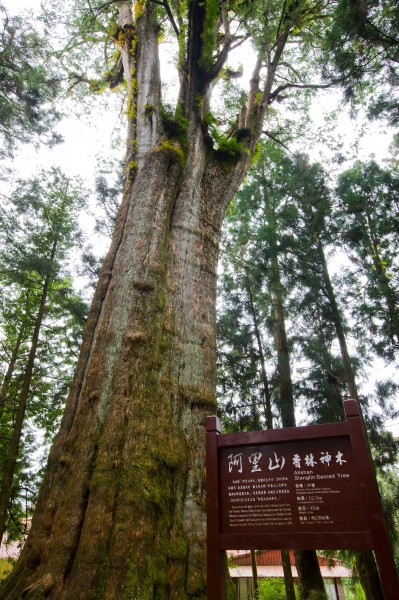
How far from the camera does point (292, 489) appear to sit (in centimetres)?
205

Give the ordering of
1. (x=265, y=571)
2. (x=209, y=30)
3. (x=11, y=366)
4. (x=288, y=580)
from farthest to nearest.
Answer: (x=265, y=571), (x=11, y=366), (x=288, y=580), (x=209, y=30)

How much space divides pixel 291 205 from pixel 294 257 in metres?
1.34

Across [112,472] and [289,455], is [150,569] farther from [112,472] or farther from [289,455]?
[289,455]

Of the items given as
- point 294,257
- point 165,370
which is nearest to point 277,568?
point 294,257

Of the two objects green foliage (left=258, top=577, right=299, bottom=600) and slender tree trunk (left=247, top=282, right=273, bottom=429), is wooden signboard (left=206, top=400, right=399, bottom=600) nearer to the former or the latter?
slender tree trunk (left=247, top=282, right=273, bottom=429)

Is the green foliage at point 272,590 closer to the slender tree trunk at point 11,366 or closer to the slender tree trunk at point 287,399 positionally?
the slender tree trunk at point 287,399

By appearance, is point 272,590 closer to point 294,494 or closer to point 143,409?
point 143,409

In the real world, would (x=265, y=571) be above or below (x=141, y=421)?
below

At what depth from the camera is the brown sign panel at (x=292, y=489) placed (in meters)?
1.94

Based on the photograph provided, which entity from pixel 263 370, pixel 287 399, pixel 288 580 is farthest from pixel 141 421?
pixel 288 580

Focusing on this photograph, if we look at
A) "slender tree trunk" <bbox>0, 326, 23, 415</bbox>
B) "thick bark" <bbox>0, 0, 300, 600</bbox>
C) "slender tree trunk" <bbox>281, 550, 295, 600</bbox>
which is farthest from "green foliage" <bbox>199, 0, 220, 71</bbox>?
"slender tree trunk" <bbox>281, 550, 295, 600</bbox>

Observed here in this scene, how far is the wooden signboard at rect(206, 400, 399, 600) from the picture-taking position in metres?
1.88

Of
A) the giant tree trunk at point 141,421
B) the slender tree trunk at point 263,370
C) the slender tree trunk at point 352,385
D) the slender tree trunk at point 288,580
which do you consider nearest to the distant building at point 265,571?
the slender tree trunk at point 288,580

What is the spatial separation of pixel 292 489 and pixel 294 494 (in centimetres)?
2
